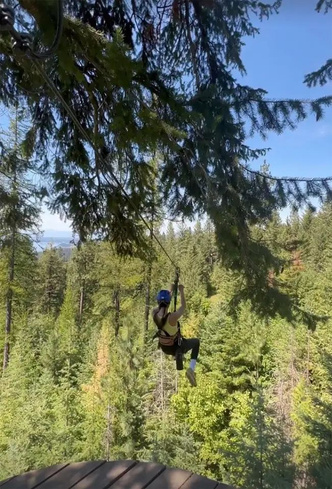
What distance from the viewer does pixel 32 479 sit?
9.56 feet

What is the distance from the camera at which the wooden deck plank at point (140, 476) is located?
2.84 metres

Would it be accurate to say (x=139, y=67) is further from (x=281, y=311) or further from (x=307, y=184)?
(x=281, y=311)

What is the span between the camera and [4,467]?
37.3 ft

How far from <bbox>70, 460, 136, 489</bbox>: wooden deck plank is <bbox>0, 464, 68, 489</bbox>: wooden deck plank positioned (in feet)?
1.02

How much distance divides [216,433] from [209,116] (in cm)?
1897

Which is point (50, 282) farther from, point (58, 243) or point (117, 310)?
point (58, 243)

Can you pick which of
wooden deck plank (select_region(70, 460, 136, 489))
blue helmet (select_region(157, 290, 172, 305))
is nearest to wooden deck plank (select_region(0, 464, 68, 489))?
wooden deck plank (select_region(70, 460, 136, 489))

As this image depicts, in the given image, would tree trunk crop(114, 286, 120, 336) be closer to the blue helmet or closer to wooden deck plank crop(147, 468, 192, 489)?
the blue helmet

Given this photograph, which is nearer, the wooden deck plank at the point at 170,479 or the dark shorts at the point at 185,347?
the wooden deck plank at the point at 170,479

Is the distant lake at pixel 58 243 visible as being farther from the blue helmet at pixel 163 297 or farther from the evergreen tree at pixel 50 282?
the evergreen tree at pixel 50 282

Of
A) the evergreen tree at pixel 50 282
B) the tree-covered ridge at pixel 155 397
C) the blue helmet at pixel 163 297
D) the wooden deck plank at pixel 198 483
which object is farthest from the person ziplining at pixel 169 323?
the evergreen tree at pixel 50 282

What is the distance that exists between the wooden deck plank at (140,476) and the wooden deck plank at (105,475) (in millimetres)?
54

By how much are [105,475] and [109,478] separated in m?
0.06

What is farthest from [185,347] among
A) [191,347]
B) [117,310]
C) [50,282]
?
[50,282]
